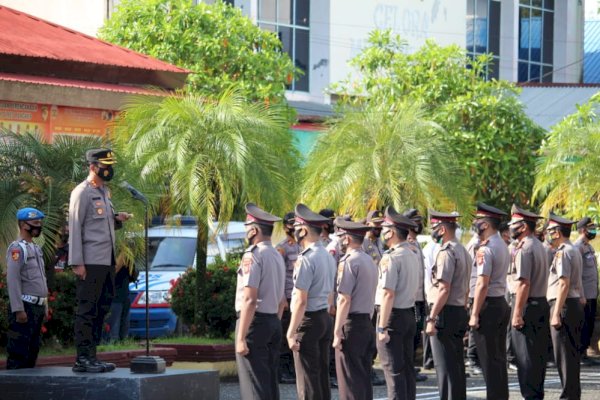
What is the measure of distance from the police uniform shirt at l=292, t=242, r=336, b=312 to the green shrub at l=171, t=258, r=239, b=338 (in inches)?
169

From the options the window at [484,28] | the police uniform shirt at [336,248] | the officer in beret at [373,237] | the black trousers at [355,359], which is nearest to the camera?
the black trousers at [355,359]

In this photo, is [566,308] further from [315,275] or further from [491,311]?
[315,275]

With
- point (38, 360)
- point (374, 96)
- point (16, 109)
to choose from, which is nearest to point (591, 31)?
point (374, 96)

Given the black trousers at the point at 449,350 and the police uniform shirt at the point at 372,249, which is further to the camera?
the police uniform shirt at the point at 372,249

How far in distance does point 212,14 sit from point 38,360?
1578 centimetres

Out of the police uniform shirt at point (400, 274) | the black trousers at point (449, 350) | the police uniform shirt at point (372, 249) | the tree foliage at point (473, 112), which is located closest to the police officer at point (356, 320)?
the police uniform shirt at point (400, 274)

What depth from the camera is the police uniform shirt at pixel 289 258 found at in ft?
52.1

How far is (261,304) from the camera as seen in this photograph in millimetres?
12031

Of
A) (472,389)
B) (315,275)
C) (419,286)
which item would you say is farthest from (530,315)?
(315,275)

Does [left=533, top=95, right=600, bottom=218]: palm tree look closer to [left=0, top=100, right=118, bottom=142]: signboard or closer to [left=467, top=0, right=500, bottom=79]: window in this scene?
[left=0, top=100, right=118, bottom=142]: signboard

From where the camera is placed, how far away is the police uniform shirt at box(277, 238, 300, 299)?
15.9 meters

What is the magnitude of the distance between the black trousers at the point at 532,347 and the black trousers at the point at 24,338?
16.0ft

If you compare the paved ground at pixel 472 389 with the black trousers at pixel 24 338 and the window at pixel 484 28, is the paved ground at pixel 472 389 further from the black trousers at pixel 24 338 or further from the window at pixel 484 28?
the window at pixel 484 28

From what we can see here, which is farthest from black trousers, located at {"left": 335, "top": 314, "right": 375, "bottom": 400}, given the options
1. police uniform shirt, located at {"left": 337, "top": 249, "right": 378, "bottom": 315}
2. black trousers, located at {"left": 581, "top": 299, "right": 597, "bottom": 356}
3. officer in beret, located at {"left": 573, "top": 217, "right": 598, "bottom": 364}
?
black trousers, located at {"left": 581, "top": 299, "right": 597, "bottom": 356}
